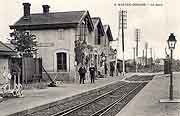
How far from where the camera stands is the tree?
111ft

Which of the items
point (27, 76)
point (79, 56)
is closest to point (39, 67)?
point (27, 76)

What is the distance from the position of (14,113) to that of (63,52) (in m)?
22.0

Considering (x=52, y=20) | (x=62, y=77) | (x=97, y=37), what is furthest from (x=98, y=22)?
(x=62, y=77)

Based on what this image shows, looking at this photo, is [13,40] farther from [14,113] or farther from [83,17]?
[14,113]

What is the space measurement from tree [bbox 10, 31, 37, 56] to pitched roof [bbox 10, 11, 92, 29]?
122cm

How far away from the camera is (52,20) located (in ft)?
119

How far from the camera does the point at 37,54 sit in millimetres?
35938

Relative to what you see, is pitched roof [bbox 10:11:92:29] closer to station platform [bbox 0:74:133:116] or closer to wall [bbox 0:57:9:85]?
wall [bbox 0:57:9:85]

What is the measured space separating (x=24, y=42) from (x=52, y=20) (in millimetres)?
3896

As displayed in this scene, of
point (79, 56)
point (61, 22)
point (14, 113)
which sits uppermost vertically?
point (61, 22)

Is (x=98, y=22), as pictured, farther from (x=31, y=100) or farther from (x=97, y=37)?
(x=31, y=100)

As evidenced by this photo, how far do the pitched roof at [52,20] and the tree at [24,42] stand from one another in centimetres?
122

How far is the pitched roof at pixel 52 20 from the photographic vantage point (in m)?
34.3

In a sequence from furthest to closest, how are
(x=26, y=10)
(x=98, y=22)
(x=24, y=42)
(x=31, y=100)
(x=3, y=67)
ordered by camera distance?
(x=98, y=22) → (x=26, y=10) → (x=24, y=42) → (x=3, y=67) → (x=31, y=100)
